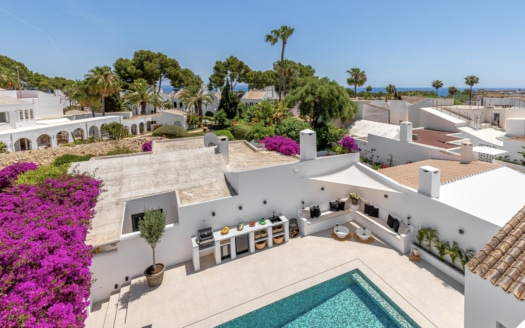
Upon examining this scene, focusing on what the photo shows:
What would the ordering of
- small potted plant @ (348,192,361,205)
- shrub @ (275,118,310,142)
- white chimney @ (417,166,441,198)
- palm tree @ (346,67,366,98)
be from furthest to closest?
palm tree @ (346,67,366,98), shrub @ (275,118,310,142), small potted plant @ (348,192,361,205), white chimney @ (417,166,441,198)

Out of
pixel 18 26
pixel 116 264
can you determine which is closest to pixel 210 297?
pixel 116 264

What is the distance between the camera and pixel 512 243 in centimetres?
656

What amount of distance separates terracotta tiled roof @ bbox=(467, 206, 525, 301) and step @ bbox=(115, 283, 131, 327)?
13483mm

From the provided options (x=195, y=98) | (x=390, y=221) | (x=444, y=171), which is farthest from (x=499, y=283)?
(x=195, y=98)

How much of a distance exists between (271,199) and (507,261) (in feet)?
41.9

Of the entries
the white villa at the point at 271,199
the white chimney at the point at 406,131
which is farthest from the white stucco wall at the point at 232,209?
the white chimney at the point at 406,131

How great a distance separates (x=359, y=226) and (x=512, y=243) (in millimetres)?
12648

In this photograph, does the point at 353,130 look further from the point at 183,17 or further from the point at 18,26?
the point at 18,26

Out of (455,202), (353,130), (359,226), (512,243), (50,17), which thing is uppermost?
(50,17)

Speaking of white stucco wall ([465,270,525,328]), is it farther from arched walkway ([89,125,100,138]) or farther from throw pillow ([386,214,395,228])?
arched walkway ([89,125,100,138])

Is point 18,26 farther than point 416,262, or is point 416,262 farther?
point 18,26

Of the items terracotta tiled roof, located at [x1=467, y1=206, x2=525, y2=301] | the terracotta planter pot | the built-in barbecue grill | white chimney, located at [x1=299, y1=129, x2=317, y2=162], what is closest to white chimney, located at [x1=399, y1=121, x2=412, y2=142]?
white chimney, located at [x1=299, y1=129, x2=317, y2=162]

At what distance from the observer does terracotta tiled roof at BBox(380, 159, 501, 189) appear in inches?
655

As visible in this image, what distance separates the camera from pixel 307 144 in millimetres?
18125
